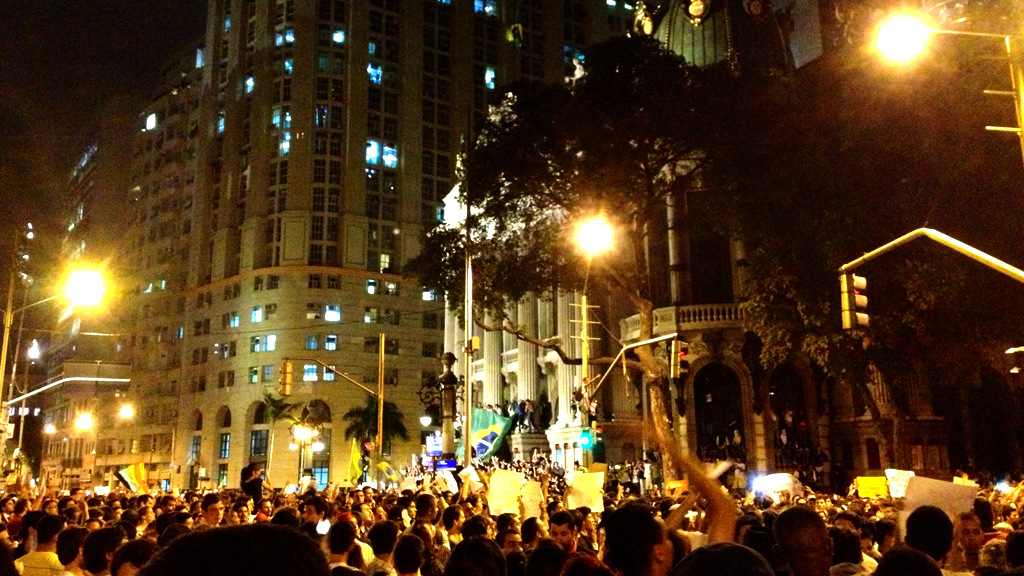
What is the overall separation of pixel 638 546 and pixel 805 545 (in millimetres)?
1254

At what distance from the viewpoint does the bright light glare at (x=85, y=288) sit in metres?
20.5

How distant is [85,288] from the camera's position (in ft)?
67.5

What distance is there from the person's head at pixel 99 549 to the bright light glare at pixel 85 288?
16.0 metres

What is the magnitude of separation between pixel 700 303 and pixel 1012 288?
674 inches

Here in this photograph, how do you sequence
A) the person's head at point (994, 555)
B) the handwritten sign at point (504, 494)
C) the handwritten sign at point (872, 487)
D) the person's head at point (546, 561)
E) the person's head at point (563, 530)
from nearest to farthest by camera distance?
the person's head at point (546, 561)
the person's head at point (994, 555)
the person's head at point (563, 530)
the handwritten sign at point (504, 494)
the handwritten sign at point (872, 487)

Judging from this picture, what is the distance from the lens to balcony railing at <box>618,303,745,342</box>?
41375 mm

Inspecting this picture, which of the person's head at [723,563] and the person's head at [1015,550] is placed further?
the person's head at [1015,550]

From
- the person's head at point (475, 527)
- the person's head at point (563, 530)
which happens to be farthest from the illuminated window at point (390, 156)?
the person's head at point (563, 530)

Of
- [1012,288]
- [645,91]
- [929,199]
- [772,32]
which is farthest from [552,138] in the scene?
[772,32]

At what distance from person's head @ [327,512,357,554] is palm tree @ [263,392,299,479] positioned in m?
65.5

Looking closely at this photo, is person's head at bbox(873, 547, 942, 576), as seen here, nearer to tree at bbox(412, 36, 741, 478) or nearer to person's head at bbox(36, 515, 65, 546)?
person's head at bbox(36, 515, 65, 546)

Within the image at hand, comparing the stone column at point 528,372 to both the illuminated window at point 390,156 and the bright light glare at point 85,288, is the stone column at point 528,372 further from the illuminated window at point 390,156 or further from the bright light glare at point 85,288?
the illuminated window at point 390,156

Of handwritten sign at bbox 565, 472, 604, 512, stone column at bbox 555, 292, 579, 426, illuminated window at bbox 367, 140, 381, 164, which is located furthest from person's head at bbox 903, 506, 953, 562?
illuminated window at bbox 367, 140, 381, 164

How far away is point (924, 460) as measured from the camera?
4141 centimetres
